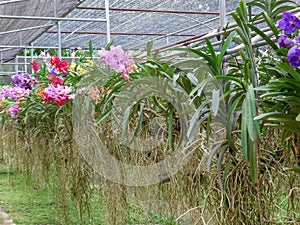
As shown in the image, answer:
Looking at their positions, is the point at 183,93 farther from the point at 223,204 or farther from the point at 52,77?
the point at 52,77

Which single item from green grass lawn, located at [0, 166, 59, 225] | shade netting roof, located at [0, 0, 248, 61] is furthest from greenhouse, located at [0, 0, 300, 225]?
shade netting roof, located at [0, 0, 248, 61]

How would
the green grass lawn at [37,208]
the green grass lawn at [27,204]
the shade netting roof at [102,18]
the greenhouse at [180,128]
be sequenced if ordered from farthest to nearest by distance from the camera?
the shade netting roof at [102,18], the green grass lawn at [27,204], the green grass lawn at [37,208], the greenhouse at [180,128]

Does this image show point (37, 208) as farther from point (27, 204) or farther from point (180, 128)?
point (180, 128)

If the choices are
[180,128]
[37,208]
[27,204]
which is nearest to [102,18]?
[27,204]

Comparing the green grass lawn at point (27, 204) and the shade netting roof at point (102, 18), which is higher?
the shade netting roof at point (102, 18)

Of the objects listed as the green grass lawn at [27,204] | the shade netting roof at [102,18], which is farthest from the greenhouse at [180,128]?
the shade netting roof at [102,18]

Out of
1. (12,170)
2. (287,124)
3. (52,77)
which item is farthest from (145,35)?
(287,124)

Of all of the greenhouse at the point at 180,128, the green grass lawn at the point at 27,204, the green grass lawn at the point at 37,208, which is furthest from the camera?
the green grass lawn at the point at 27,204

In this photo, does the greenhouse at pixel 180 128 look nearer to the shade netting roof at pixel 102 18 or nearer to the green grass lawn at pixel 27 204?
the green grass lawn at pixel 27 204

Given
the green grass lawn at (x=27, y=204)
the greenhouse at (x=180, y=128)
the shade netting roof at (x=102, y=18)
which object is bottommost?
the green grass lawn at (x=27, y=204)

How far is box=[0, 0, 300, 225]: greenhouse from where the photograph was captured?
3.23 ft

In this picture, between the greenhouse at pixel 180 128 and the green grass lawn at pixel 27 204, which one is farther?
the green grass lawn at pixel 27 204

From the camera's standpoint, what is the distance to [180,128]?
5.28 feet

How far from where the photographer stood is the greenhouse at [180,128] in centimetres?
98
